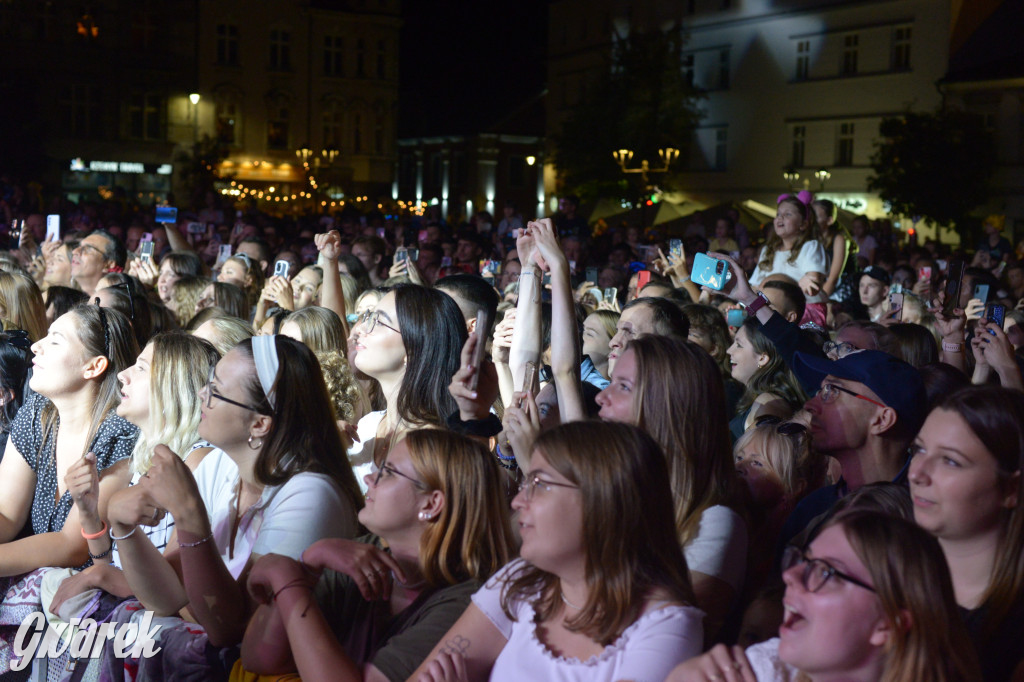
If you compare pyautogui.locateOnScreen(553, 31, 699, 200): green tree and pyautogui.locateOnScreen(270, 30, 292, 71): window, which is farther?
pyautogui.locateOnScreen(270, 30, 292, 71): window

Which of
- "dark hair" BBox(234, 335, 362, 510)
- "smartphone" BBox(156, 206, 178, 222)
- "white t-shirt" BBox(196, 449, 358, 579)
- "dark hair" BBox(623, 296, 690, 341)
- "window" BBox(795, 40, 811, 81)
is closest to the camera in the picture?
"white t-shirt" BBox(196, 449, 358, 579)

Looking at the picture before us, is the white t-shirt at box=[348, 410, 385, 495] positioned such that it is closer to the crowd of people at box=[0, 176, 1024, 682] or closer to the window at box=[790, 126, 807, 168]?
the crowd of people at box=[0, 176, 1024, 682]

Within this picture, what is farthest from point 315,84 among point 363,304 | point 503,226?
point 363,304

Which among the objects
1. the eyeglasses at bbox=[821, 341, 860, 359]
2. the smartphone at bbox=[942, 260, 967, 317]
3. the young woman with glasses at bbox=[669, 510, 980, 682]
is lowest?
the young woman with glasses at bbox=[669, 510, 980, 682]

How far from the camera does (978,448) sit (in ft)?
8.73

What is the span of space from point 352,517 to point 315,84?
145 ft

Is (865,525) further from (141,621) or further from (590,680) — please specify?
(141,621)

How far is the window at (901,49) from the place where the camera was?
31827 millimetres

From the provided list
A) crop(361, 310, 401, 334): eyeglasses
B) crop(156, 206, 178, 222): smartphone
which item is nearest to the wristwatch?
crop(361, 310, 401, 334): eyeglasses

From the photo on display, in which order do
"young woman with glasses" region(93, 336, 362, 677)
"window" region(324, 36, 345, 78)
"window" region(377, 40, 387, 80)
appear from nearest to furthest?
1. "young woman with glasses" region(93, 336, 362, 677)
2. "window" region(324, 36, 345, 78)
3. "window" region(377, 40, 387, 80)

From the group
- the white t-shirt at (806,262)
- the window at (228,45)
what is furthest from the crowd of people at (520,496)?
the window at (228,45)

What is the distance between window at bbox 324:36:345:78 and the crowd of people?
4206 cm

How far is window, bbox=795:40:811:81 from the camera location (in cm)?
3522

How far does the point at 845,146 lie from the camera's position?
111ft
